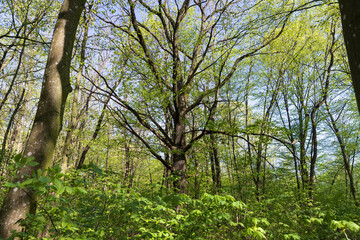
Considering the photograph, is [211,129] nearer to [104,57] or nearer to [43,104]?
[43,104]

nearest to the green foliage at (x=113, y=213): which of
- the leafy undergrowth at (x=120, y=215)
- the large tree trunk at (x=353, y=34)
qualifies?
the leafy undergrowth at (x=120, y=215)

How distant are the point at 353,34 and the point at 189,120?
10724mm

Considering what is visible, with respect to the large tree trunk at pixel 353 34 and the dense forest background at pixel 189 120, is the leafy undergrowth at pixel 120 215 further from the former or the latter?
the large tree trunk at pixel 353 34

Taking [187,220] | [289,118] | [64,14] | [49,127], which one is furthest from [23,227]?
[289,118]

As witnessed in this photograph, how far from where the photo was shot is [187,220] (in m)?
2.90

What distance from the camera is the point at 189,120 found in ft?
38.1

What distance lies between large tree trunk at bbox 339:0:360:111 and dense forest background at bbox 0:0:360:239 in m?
1.59

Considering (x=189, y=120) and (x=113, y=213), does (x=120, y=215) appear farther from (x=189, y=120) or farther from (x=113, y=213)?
(x=189, y=120)

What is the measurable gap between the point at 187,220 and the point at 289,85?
406 inches

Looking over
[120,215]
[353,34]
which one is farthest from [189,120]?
[353,34]

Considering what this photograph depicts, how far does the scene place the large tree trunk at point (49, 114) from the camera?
2.03 meters

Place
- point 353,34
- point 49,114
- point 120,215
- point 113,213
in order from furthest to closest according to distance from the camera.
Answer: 1. point 120,215
2. point 113,213
3. point 49,114
4. point 353,34

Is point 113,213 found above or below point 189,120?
below

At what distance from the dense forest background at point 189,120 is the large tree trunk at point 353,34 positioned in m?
1.59
